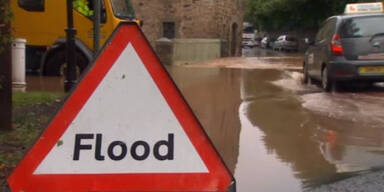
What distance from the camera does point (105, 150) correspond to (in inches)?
113

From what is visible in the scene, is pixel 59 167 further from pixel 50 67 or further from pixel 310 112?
pixel 50 67

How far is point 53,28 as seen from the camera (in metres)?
14.7

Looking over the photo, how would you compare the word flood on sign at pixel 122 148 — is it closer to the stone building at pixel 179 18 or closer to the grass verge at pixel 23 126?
the grass verge at pixel 23 126

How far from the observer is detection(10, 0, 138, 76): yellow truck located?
46.3 ft

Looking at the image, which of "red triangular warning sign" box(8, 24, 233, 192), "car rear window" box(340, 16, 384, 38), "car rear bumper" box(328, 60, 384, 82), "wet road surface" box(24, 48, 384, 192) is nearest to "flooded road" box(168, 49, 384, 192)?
"wet road surface" box(24, 48, 384, 192)

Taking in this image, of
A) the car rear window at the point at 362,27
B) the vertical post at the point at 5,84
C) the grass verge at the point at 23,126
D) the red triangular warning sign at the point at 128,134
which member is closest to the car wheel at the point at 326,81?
the car rear window at the point at 362,27

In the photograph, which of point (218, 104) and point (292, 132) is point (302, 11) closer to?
point (218, 104)

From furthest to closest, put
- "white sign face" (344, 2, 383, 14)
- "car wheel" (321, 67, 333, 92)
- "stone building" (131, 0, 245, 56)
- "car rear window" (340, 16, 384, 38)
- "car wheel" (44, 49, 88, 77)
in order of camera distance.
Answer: "stone building" (131, 0, 245, 56) → "car wheel" (44, 49, 88, 77) → "white sign face" (344, 2, 383, 14) → "car wheel" (321, 67, 333, 92) → "car rear window" (340, 16, 384, 38)

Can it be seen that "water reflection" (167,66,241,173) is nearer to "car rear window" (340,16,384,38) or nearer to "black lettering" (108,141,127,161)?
"car rear window" (340,16,384,38)

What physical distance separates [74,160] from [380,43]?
9406 millimetres

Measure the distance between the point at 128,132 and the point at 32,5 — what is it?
1266 centimetres

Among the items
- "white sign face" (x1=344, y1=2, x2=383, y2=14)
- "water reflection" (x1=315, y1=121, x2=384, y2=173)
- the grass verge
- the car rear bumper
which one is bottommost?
"water reflection" (x1=315, y1=121, x2=384, y2=173)

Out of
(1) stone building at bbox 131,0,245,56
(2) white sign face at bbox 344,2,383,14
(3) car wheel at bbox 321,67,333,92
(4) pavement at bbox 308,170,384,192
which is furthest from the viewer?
(1) stone building at bbox 131,0,245,56

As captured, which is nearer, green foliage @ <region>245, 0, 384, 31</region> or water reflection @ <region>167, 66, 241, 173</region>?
water reflection @ <region>167, 66, 241, 173</region>
